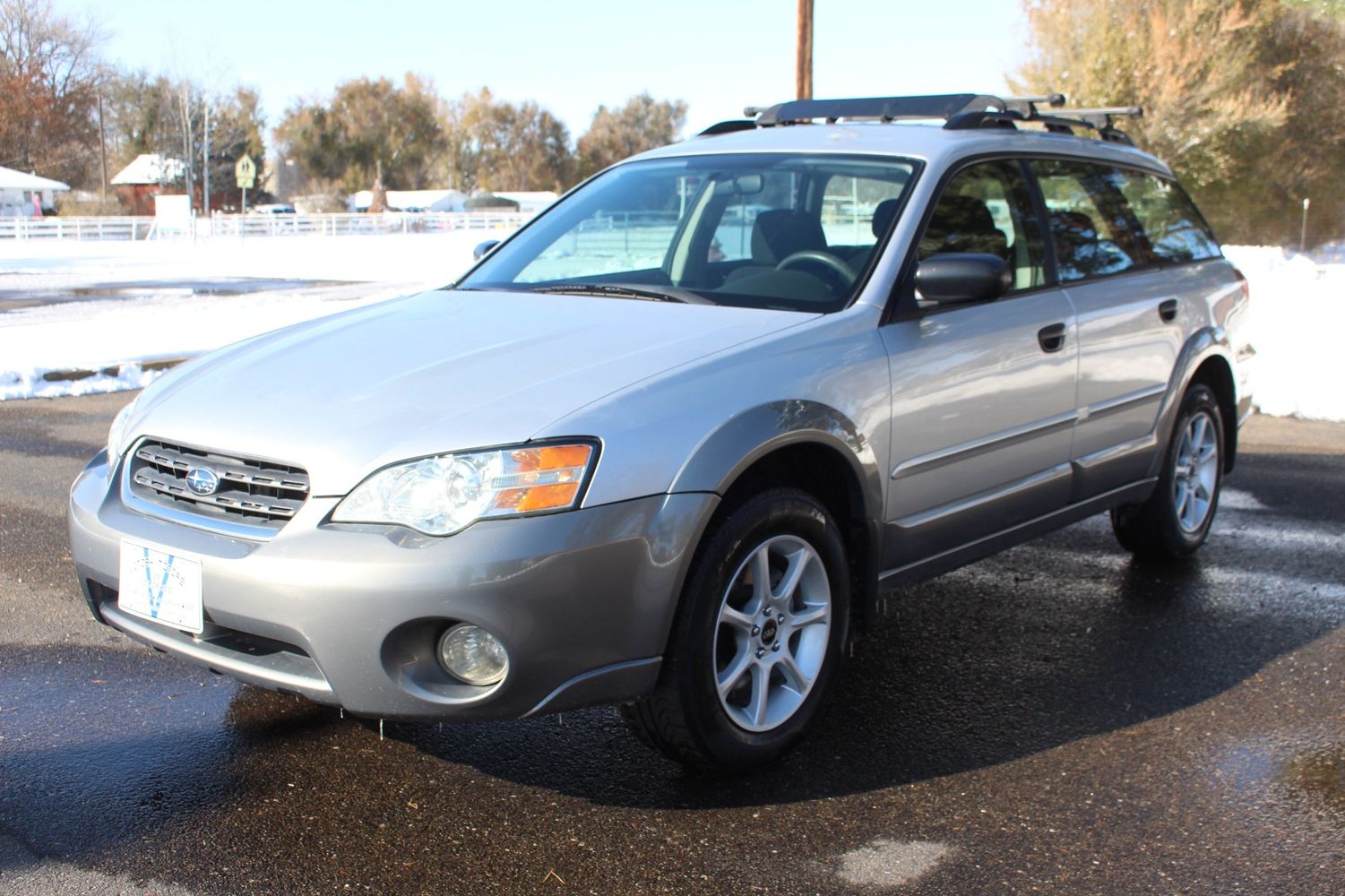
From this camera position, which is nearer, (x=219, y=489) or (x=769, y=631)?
(x=219, y=489)

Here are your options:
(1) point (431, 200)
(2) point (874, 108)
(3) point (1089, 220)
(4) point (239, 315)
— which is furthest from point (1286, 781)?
(1) point (431, 200)

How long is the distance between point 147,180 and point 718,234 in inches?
3243

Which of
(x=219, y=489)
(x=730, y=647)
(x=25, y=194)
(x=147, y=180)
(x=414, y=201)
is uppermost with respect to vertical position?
(x=147, y=180)

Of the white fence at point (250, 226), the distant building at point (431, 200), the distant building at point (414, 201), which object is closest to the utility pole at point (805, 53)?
the white fence at point (250, 226)

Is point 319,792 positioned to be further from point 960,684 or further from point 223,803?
point 960,684

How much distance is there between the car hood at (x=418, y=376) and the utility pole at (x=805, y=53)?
13794 mm

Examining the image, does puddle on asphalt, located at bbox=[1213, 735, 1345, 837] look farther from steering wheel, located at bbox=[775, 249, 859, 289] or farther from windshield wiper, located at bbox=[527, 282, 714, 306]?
windshield wiper, located at bbox=[527, 282, 714, 306]

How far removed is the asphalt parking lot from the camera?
9.51ft

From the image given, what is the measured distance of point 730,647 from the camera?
335 centimetres

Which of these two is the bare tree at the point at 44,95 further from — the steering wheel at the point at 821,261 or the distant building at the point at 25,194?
the steering wheel at the point at 821,261

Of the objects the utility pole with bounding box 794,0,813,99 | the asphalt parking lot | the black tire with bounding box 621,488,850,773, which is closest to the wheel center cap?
the black tire with bounding box 621,488,850,773

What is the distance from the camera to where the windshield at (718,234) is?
3.90 metres

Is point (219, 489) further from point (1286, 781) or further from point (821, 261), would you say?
point (1286, 781)

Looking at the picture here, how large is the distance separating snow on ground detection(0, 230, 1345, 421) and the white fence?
15734 mm
